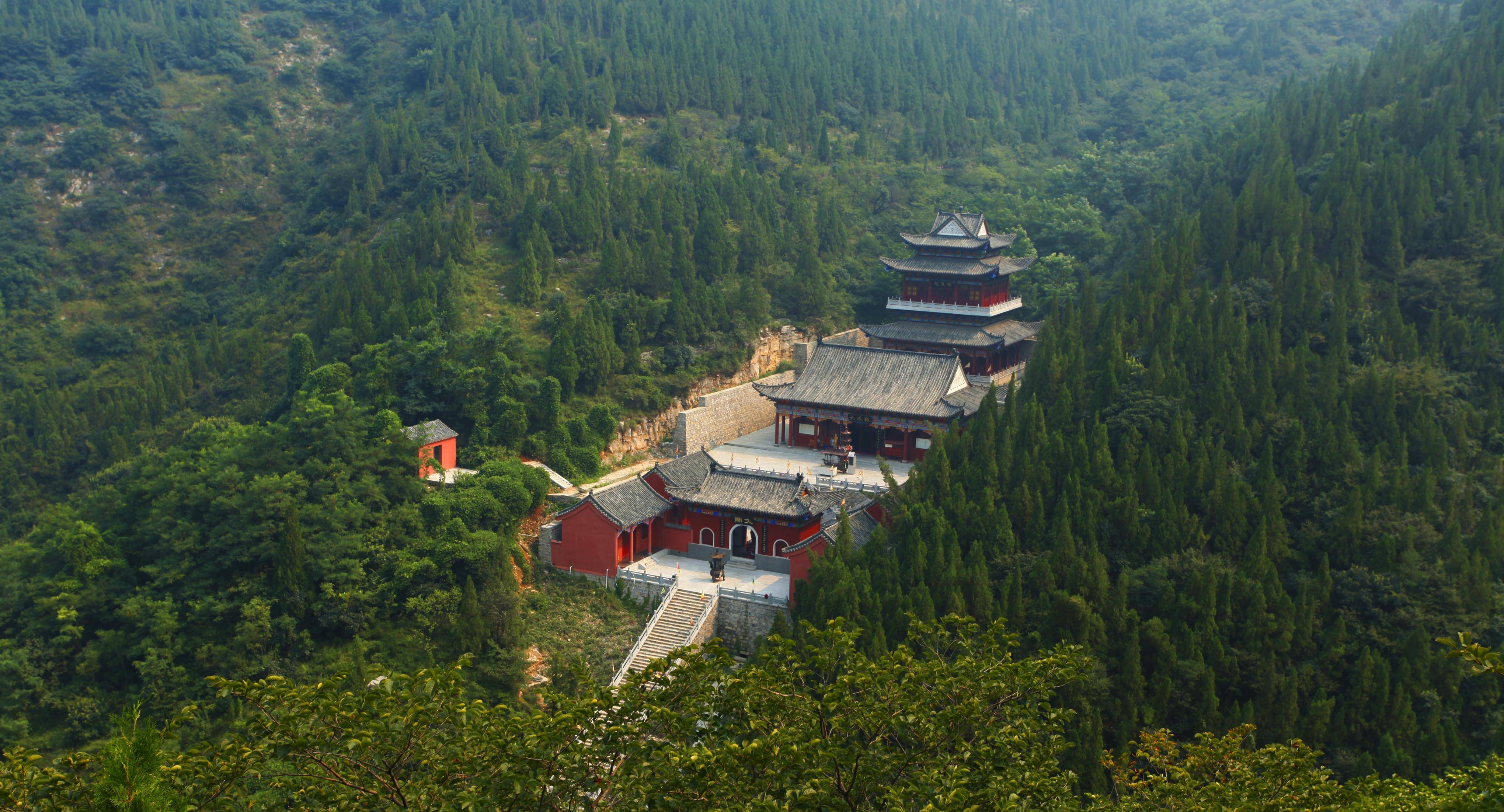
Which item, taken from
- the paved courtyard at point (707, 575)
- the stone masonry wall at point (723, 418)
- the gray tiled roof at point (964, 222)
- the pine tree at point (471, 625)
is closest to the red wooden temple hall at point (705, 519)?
the paved courtyard at point (707, 575)

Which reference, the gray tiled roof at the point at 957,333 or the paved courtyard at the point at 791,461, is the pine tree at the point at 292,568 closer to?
the paved courtyard at the point at 791,461

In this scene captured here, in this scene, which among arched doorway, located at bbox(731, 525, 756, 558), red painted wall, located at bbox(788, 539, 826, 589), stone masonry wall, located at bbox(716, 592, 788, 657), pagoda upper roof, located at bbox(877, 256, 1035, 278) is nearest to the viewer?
stone masonry wall, located at bbox(716, 592, 788, 657)

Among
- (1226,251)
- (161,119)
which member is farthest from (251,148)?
(1226,251)

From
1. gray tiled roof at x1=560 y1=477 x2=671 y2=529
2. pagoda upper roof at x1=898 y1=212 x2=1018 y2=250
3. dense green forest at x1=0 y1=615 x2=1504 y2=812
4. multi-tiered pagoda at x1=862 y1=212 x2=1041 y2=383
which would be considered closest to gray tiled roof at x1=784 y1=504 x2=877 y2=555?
gray tiled roof at x1=560 y1=477 x2=671 y2=529

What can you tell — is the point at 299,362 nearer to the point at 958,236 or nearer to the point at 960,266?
the point at 960,266

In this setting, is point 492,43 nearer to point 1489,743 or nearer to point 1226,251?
point 1226,251

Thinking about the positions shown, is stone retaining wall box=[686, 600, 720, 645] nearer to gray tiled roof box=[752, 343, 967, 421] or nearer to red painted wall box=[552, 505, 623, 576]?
red painted wall box=[552, 505, 623, 576]

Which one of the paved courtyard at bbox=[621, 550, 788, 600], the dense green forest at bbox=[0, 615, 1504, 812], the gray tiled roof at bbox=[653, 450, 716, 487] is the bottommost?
the paved courtyard at bbox=[621, 550, 788, 600]
